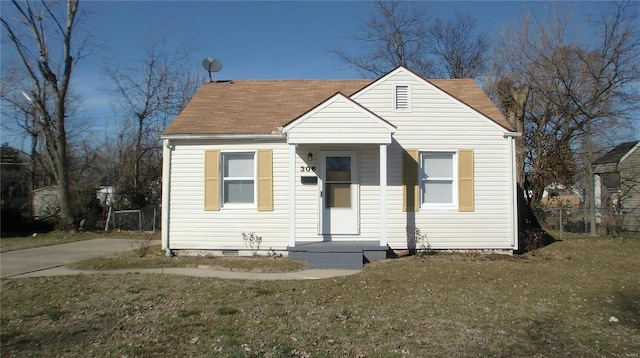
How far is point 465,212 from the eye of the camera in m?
10.8

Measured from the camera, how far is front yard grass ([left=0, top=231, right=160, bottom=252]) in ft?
46.9

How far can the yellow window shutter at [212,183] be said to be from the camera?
1087 cm

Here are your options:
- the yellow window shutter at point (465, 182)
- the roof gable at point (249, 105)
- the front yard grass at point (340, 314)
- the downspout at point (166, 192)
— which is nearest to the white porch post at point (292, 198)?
the roof gable at point (249, 105)

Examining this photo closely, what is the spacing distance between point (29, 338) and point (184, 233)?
5.74 m

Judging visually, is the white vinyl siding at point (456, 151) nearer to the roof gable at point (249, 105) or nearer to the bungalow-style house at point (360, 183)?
the bungalow-style house at point (360, 183)

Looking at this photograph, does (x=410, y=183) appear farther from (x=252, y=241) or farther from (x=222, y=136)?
(x=222, y=136)

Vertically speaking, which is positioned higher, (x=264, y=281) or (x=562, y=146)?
(x=562, y=146)

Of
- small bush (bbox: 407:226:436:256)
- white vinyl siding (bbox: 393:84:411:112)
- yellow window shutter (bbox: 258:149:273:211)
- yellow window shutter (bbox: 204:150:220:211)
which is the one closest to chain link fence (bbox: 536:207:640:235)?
small bush (bbox: 407:226:436:256)

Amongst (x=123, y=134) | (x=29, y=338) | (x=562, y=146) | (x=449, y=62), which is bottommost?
(x=29, y=338)

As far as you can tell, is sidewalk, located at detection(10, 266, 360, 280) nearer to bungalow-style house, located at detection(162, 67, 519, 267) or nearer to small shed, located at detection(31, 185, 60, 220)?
bungalow-style house, located at detection(162, 67, 519, 267)

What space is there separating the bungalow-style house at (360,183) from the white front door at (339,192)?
0.02 metres

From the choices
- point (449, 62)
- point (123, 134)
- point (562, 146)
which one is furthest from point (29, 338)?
point (449, 62)

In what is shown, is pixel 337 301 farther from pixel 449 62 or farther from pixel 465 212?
pixel 449 62

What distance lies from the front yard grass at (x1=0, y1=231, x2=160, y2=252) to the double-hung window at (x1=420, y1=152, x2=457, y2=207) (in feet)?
30.3
